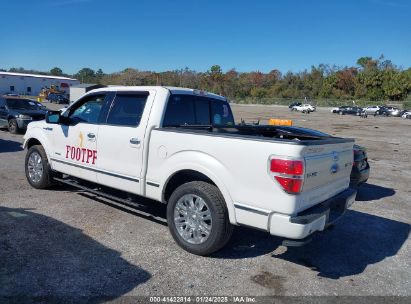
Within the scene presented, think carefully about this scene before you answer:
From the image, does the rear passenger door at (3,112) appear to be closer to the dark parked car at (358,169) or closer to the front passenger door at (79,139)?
the front passenger door at (79,139)

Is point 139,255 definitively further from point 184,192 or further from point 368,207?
point 368,207

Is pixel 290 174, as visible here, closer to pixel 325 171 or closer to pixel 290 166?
pixel 290 166

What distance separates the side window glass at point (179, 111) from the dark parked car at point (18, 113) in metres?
11.3

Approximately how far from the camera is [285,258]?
441 cm

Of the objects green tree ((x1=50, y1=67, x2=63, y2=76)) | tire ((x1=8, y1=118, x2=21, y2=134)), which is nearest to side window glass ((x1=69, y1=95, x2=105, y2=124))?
tire ((x1=8, y1=118, x2=21, y2=134))

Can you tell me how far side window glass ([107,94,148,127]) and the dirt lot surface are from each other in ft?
4.38

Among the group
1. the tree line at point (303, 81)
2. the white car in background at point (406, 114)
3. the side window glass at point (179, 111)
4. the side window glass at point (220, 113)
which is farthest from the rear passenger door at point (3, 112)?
the tree line at point (303, 81)

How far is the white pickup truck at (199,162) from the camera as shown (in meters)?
3.55

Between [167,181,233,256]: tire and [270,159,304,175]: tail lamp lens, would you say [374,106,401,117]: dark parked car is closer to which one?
[167,181,233,256]: tire

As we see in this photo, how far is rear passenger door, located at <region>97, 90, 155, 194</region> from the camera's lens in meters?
4.74

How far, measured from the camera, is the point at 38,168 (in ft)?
21.2

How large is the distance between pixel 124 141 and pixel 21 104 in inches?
506

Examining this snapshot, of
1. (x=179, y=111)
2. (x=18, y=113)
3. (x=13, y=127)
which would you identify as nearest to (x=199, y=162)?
(x=179, y=111)

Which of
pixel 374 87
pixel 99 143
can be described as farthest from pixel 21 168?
pixel 374 87
